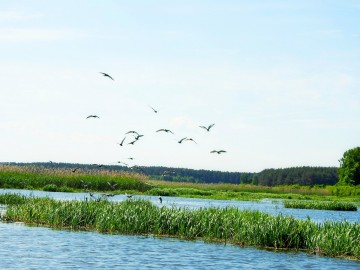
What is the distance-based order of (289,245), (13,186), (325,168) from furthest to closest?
(325,168), (13,186), (289,245)

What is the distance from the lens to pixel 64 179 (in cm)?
8025

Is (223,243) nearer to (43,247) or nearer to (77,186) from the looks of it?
(43,247)

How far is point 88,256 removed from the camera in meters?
28.5

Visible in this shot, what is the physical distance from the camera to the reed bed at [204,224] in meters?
30.4

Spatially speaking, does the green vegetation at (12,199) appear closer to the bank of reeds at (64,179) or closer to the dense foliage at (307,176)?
the bank of reeds at (64,179)

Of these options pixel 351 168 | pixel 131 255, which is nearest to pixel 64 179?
pixel 131 255

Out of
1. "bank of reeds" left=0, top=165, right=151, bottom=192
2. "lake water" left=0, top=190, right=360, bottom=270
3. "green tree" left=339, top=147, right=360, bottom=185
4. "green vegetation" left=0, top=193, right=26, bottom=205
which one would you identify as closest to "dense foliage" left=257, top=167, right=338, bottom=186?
"green tree" left=339, top=147, right=360, bottom=185

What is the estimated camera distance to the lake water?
2692cm

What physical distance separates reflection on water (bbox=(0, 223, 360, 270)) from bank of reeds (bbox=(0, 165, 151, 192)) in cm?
4144

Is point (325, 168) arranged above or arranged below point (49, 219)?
above

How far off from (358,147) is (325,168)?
60.8m

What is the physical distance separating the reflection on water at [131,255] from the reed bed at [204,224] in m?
0.90

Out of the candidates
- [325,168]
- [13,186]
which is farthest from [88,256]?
[325,168]

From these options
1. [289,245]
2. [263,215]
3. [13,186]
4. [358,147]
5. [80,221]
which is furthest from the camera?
[358,147]
